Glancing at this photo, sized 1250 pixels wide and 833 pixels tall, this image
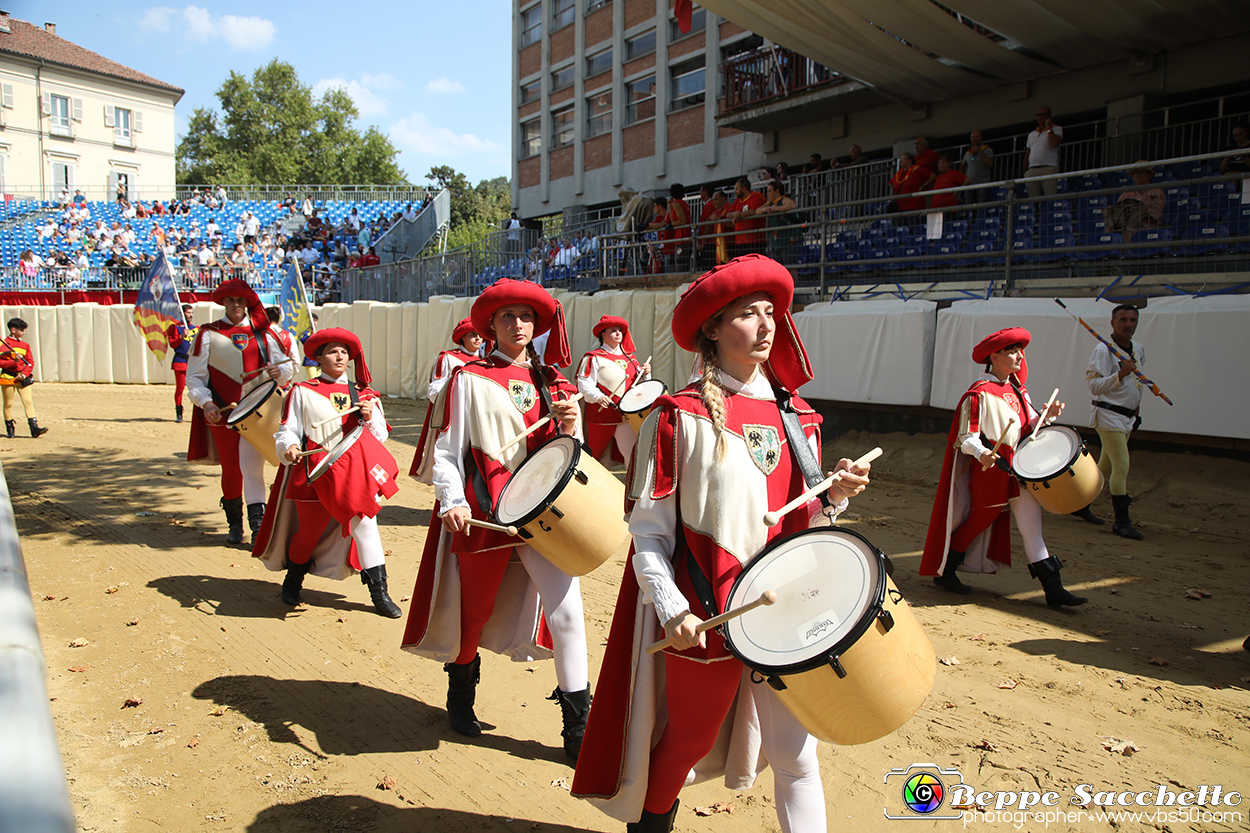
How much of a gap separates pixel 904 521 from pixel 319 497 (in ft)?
18.2

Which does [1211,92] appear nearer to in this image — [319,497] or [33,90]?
[319,497]

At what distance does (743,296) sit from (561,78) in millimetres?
30877

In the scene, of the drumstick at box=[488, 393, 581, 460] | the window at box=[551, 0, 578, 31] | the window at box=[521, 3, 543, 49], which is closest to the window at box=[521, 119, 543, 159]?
the window at box=[521, 3, 543, 49]

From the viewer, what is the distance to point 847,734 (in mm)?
2209

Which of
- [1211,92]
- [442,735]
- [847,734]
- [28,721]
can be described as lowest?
[442,735]

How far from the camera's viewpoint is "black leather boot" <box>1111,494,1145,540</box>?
760cm

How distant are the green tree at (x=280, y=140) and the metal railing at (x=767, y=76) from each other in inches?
1809

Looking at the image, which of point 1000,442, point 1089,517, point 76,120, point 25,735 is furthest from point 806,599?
point 76,120

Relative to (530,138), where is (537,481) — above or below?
below

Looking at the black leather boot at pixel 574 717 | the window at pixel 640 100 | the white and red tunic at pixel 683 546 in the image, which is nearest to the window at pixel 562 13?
the window at pixel 640 100

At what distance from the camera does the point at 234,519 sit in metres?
7.38

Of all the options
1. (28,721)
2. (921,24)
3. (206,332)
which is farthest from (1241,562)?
(921,24)

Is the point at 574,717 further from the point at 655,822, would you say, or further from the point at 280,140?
the point at 280,140

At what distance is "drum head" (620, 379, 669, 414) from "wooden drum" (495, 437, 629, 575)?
4958 millimetres
